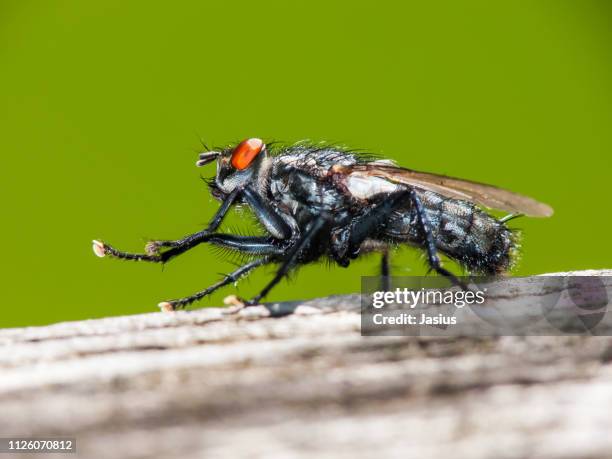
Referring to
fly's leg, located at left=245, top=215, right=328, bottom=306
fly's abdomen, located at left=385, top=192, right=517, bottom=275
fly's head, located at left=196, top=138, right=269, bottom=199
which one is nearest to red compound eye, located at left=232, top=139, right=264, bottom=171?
fly's head, located at left=196, top=138, right=269, bottom=199

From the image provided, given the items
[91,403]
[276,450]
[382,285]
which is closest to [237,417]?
[276,450]

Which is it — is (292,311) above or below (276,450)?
above

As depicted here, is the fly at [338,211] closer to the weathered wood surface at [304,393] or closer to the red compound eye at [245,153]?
the red compound eye at [245,153]

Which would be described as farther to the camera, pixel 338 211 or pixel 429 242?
pixel 338 211

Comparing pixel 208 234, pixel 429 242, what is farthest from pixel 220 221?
pixel 429 242

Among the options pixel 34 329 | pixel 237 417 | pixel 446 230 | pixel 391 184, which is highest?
pixel 391 184

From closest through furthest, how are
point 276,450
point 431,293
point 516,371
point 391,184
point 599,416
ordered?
point 276,450 < point 599,416 < point 516,371 < point 431,293 < point 391,184

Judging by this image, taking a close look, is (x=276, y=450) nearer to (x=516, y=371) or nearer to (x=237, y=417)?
(x=237, y=417)

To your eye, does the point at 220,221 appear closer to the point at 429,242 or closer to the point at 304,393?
the point at 429,242
